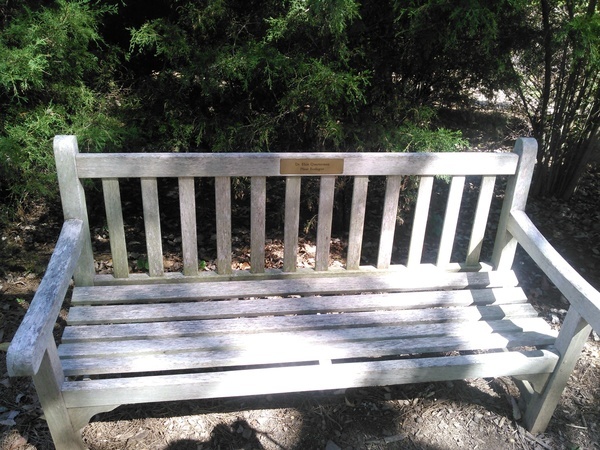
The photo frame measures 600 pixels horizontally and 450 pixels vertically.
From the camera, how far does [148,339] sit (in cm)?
225

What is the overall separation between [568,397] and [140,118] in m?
3.27

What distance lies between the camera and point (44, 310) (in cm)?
181

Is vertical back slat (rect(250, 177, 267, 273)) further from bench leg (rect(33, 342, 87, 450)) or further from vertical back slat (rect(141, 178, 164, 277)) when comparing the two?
bench leg (rect(33, 342, 87, 450))

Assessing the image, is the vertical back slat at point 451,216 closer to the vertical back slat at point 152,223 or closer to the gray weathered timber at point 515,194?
the gray weathered timber at point 515,194

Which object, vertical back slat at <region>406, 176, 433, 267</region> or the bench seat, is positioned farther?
vertical back slat at <region>406, 176, 433, 267</region>

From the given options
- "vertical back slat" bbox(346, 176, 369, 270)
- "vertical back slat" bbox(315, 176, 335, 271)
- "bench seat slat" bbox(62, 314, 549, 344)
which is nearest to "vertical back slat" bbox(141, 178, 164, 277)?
"bench seat slat" bbox(62, 314, 549, 344)

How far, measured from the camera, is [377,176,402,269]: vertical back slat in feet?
8.54

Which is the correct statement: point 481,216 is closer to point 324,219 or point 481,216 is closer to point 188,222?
point 324,219

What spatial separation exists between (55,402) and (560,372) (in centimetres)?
219

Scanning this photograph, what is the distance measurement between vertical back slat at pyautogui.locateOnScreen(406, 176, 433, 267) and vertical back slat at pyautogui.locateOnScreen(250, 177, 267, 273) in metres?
0.80

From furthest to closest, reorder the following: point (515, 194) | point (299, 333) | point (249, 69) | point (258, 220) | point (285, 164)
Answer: point (249, 69) → point (515, 194) → point (258, 220) → point (285, 164) → point (299, 333)

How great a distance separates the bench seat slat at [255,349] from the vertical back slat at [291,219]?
0.50 metres

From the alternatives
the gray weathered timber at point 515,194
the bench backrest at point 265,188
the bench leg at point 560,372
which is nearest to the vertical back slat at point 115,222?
the bench backrest at point 265,188

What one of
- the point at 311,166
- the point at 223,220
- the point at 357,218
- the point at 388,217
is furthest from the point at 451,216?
the point at 223,220
